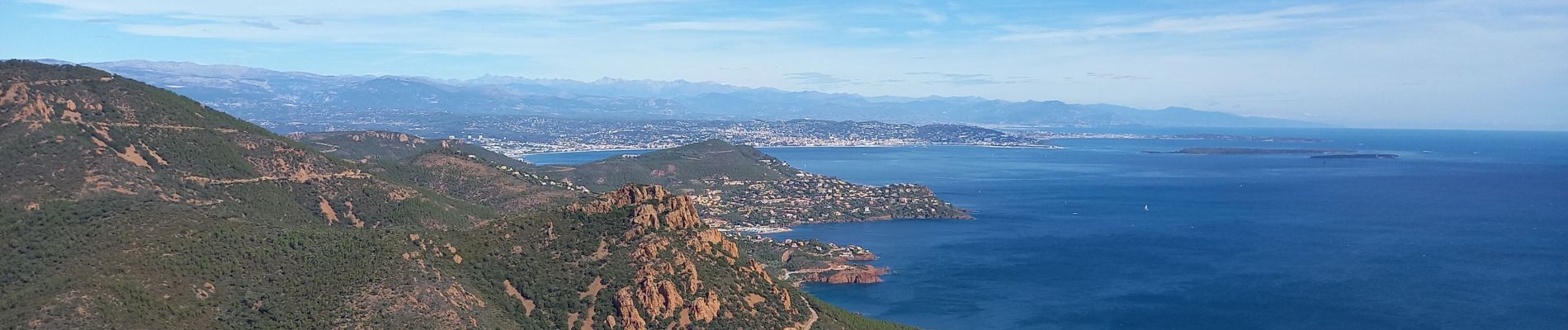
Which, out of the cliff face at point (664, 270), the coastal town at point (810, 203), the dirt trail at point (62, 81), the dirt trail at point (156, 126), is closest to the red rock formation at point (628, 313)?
the cliff face at point (664, 270)

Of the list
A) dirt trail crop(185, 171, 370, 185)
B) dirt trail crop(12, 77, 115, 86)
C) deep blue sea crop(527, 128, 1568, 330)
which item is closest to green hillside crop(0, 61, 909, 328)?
dirt trail crop(185, 171, 370, 185)

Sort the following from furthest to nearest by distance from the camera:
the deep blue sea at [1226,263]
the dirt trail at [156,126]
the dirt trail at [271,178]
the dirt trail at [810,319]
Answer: the deep blue sea at [1226,263] → the dirt trail at [156,126] → the dirt trail at [271,178] → the dirt trail at [810,319]

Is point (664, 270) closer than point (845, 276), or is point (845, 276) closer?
point (664, 270)

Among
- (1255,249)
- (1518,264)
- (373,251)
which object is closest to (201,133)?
(373,251)

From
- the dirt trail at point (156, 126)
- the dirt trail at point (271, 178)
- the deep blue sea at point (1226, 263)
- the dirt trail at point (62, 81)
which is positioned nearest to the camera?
the dirt trail at point (271, 178)

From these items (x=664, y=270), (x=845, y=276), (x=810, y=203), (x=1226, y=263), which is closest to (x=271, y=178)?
(x=664, y=270)

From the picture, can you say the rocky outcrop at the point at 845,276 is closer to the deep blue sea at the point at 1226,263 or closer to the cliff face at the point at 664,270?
the deep blue sea at the point at 1226,263

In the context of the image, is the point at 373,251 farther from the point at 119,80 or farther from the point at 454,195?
the point at 454,195

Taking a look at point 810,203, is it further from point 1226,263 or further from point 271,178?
point 271,178
